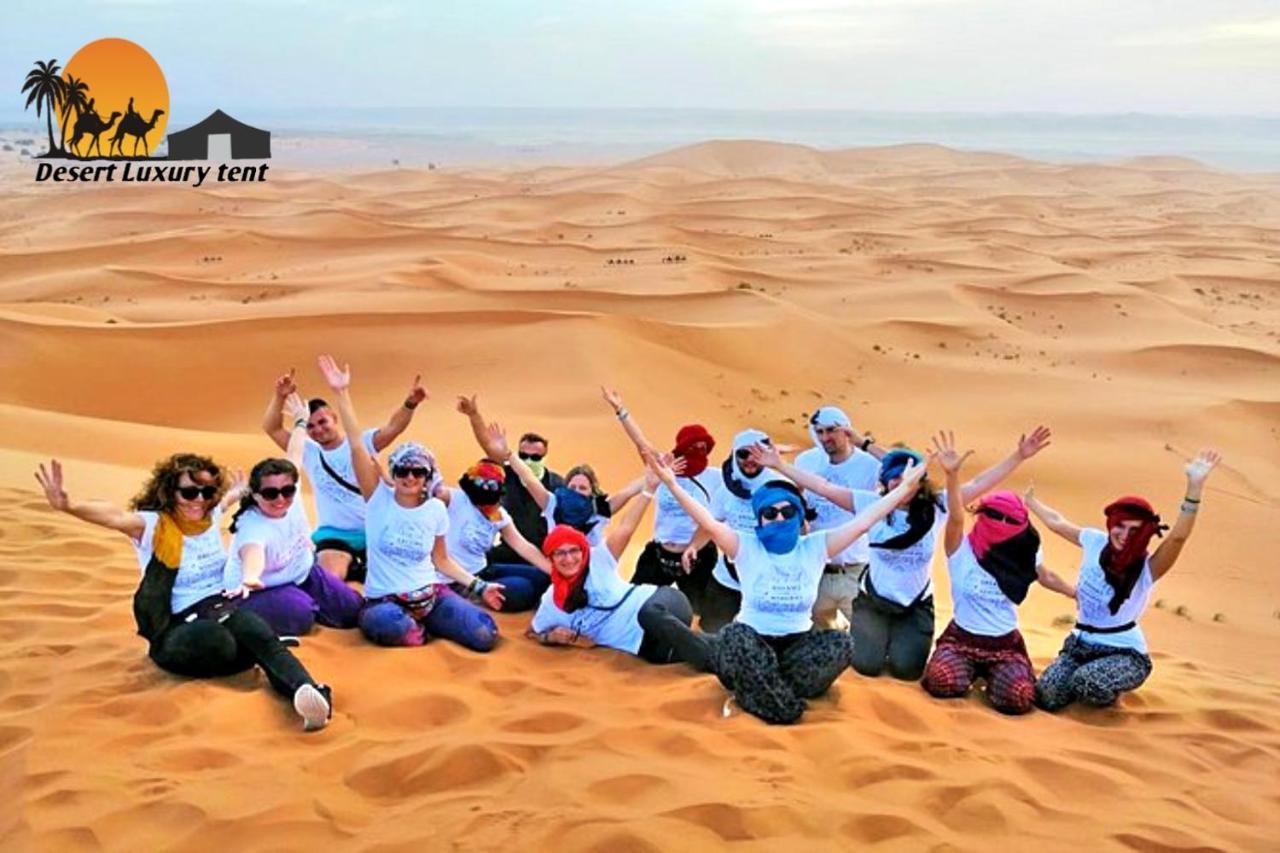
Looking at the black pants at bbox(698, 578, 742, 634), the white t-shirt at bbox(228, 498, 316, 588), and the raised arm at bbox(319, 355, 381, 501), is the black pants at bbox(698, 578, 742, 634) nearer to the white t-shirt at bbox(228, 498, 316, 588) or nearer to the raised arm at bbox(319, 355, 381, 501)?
the raised arm at bbox(319, 355, 381, 501)

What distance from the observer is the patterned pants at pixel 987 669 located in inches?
239

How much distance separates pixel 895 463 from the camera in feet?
21.7

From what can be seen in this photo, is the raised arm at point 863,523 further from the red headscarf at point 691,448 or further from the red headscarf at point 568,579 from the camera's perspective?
the red headscarf at point 691,448

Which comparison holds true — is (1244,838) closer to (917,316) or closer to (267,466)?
(267,466)

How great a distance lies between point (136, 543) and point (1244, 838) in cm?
507

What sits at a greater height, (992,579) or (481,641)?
(992,579)

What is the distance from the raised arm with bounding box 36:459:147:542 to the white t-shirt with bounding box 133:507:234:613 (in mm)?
52

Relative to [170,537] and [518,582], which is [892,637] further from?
[170,537]

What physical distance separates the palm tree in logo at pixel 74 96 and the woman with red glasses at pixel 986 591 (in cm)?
3526

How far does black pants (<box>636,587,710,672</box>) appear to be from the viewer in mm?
6320

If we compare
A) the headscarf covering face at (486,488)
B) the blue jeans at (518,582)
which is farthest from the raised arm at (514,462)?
the blue jeans at (518,582)

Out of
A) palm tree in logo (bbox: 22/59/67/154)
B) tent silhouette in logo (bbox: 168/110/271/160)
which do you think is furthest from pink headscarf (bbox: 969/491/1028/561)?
tent silhouette in logo (bbox: 168/110/271/160)

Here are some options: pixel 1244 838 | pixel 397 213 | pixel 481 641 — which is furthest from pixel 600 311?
pixel 397 213

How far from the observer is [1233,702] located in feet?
21.6
